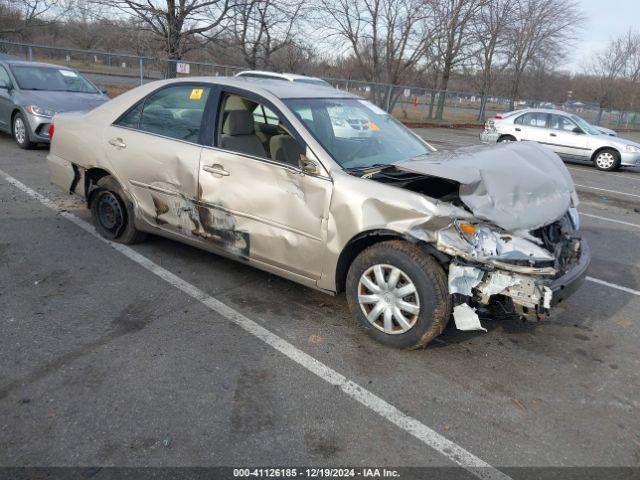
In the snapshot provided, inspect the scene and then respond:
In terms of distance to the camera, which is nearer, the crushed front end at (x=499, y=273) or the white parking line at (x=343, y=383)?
the white parking line at (x=343, y=383)

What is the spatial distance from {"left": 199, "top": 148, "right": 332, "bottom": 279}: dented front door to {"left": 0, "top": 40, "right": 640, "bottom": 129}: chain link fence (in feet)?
35.5

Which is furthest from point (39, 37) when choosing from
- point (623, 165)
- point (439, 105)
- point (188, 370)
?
point (188, 370)

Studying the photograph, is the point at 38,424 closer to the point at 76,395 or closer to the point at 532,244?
the point at 76,395

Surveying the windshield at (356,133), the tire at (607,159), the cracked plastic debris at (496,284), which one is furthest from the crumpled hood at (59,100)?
the tire at (607,159)

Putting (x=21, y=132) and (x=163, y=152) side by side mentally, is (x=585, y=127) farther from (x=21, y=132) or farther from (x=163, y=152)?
(x=21, y=132)

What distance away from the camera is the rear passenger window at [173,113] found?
13.8 feet

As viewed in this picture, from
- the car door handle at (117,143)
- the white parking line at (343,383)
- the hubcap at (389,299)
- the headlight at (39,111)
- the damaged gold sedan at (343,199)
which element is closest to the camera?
the white parking line at (343,383)

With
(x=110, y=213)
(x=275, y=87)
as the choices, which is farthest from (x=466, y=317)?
(x=110, y=213)

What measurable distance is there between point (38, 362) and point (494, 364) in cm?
291

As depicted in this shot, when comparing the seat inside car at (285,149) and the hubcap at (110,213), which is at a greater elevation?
the seat inside car at (285,149)

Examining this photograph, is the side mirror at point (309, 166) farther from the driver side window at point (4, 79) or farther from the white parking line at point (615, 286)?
the driver side window at point (4, 79)

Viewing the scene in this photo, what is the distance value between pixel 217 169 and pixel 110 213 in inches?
64.5

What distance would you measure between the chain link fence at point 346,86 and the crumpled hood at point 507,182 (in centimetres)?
1155

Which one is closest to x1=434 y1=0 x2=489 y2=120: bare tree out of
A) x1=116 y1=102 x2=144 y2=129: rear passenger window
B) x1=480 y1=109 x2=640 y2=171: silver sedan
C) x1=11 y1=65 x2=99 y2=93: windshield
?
x1=480 y1=109 x2=640 y2=171: silver sedan
